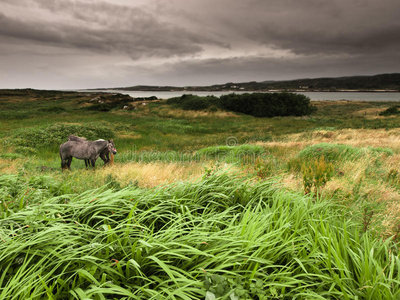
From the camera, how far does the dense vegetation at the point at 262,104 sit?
169ft

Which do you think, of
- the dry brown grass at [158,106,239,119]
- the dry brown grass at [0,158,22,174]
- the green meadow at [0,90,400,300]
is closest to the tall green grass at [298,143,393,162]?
the green meadow at [0,90,400,300]

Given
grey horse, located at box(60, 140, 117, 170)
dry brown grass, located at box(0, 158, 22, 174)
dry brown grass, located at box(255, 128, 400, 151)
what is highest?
grey horse, located at box(60, 140, 117, 170)

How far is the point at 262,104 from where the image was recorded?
173ft

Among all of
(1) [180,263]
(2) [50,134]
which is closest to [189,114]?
(2) [50,134]

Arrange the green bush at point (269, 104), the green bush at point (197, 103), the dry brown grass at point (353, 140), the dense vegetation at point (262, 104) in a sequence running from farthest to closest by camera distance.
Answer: the green bush at point (197, 103)
the dense vegetation at point (262, 104)
the green bush at point (269, 104)
the dry brown grass at point (353, 140)

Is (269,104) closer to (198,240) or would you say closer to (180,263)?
(198,240)

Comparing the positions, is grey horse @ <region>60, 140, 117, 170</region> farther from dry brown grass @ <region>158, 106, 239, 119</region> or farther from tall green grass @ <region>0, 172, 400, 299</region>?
dry brown grass @ <region>158, 106, 239, 119</region>

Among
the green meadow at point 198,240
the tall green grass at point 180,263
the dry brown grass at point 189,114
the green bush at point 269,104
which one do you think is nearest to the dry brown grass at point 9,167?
the green meadow at point 198,240

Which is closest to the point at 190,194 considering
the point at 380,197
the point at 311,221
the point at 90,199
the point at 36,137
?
the point at 90,199

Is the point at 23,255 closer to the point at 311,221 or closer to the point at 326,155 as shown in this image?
the point at 311,221

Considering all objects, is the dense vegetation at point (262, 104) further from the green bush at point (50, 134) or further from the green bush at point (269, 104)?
the green bush at point (50, 134)

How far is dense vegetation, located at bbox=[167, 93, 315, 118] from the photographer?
169 feet

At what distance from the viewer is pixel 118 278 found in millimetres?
2062

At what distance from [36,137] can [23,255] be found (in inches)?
864
